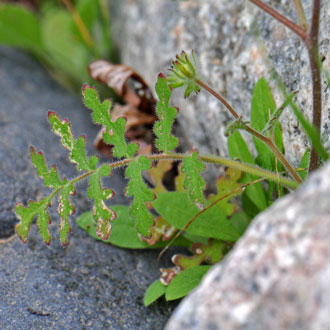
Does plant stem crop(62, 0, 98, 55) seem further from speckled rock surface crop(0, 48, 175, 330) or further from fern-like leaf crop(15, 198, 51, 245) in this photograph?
fern-like leaf crop(15, 198, 51, 245)

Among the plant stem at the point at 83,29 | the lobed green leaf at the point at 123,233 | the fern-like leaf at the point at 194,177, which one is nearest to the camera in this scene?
the fern-like leaf at the point at 194,177

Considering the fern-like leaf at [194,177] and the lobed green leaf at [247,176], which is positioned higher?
the fern-like leaf at [194,177]

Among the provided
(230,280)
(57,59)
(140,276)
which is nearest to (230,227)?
(140,276)

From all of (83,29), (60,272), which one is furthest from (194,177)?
(83,29)

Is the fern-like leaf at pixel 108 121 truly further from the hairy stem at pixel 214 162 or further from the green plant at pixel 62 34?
the green plant at pixel 62 34

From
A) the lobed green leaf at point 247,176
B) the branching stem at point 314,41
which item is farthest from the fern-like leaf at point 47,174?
the branching stem at point 314,41

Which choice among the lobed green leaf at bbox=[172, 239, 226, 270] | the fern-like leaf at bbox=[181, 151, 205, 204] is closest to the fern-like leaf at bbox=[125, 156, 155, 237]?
the fern-like leaf at bbox=[181, 151, 205, 204]
